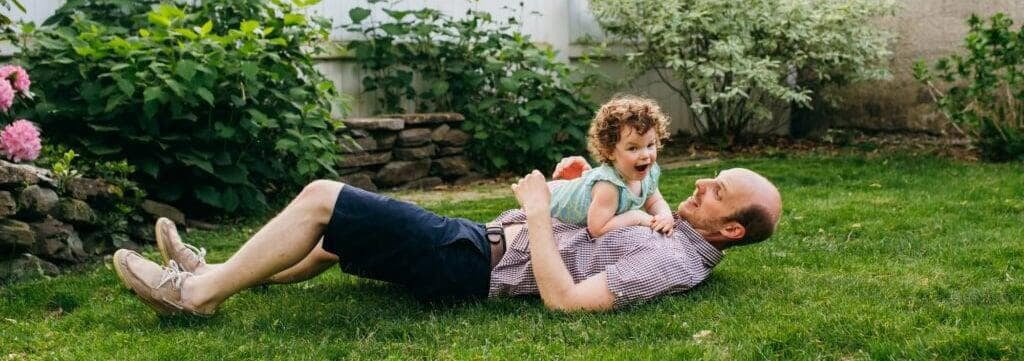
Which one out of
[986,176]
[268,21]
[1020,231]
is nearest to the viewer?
[1020,231]

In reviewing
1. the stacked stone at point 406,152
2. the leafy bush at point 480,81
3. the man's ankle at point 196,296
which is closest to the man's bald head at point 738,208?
the man's ankle at point 196,296

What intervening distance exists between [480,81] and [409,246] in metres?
4.63

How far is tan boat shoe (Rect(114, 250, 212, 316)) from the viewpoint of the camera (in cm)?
355

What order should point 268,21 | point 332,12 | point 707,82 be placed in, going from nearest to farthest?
1. point 268,21
2. point 332,12
3. point 707,82

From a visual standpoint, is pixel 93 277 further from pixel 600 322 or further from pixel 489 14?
pixel 489 14

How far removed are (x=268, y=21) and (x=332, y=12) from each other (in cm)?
152

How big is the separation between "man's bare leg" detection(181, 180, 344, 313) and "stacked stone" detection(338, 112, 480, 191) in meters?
3.62

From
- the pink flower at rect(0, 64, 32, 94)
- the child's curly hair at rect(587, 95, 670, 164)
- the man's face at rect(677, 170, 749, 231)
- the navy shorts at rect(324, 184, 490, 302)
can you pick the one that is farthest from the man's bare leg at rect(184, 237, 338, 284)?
the pink flower at rect(0, 64, 32, 94)

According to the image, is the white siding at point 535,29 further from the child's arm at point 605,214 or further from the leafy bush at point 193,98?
the child's arm at point 605,214

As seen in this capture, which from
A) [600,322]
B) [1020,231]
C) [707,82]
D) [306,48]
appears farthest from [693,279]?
[707,82]

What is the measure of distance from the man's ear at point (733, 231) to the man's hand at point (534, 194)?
0.59 m

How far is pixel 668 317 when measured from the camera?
137 inches

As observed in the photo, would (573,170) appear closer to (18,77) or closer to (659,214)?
(659,214)

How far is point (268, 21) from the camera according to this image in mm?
6133
